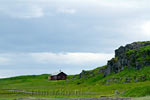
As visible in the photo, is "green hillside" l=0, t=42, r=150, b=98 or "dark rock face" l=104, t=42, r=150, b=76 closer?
"green hillside" l=0, t=42, r=150, b=98

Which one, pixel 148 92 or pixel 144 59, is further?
pixel 144 59

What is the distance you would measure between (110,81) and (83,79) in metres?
33.8

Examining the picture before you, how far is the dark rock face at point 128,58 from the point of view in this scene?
154500mm

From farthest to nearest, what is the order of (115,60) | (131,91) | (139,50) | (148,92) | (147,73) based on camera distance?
1. (115,60)
2. (139,50)
3. (147,73)
4. (131,91)
5. (148,92)

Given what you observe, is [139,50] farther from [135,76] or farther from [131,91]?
[131,91]

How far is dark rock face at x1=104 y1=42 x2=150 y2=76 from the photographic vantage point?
15450cm

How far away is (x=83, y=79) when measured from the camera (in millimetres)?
179500

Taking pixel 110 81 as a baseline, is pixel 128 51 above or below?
above

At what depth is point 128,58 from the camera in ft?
532

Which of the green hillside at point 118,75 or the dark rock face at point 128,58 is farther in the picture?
the dark rock face at point 128,58

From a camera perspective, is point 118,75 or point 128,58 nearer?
point 118,75

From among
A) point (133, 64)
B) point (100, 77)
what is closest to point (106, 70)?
point (100, 77)

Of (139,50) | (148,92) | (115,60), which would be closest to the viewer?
(148,92)

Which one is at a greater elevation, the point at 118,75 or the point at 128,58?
the point at 128,58
